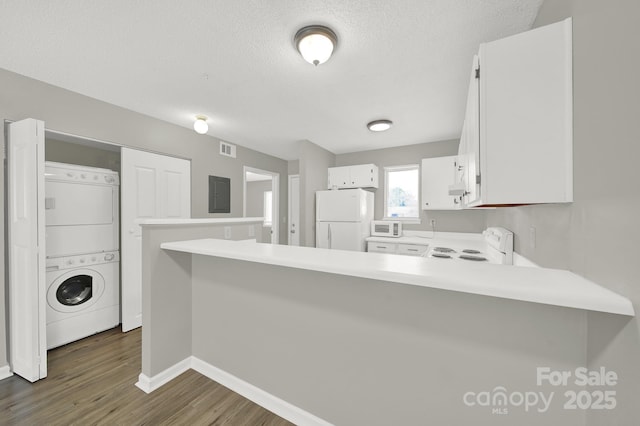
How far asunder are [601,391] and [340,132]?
3448 mm

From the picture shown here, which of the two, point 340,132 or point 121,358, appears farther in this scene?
point 340,132

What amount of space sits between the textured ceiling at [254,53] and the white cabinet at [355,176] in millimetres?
1439

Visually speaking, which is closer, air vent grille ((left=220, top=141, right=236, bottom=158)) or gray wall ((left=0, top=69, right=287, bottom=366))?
gray wall ((left=0, top=69, right=287, bottom=366))

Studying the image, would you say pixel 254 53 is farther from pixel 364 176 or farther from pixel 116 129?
pixel 364 176

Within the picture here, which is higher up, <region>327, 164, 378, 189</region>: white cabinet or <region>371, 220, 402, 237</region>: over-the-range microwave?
<region>327, 164, 378, 189</region>: white cabinet

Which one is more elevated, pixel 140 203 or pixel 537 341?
pixel 140 203

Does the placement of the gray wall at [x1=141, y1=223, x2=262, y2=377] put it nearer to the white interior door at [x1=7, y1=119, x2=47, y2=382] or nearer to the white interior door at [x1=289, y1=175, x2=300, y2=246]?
the white interior door at [x1=7, y1=119, x2=47, y2=382]

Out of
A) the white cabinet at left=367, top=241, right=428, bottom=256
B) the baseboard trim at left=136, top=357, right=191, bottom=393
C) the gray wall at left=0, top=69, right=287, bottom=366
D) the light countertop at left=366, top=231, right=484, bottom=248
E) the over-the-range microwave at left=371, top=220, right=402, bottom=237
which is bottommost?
the baseboard trim at left=136, top=357, right=191, bottom=393

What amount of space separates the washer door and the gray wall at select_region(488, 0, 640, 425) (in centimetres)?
376

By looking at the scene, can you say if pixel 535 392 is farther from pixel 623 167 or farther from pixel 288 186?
pixel 288 186

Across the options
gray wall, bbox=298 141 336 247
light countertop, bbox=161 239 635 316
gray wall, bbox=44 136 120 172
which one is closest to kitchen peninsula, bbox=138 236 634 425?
light countertop, bbox=161 239 635 316

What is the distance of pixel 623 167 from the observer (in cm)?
70

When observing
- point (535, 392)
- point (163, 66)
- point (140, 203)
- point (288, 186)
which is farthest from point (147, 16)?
point (288, 186)

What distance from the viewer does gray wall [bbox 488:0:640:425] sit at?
658 mm
